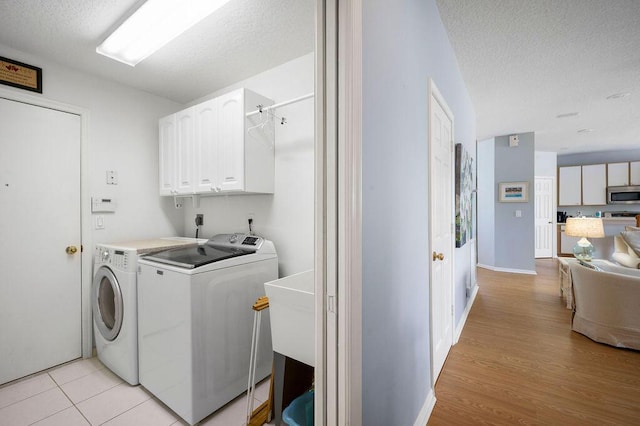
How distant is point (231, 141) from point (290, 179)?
56 centimetres

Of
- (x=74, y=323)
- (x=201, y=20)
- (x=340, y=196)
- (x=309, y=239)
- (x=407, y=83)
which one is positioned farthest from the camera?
(x=74, y=323)

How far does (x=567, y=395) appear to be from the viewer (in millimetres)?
1828

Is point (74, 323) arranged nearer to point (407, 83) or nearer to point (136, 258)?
point (136, 258)

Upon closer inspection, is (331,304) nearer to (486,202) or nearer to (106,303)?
(106,303)

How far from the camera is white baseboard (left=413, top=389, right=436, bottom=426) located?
60.8 inches

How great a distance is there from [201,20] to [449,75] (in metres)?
1.92

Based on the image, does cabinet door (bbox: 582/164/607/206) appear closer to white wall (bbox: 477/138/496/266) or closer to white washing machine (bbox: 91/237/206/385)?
white wall (bbox: 477/138/496/266)

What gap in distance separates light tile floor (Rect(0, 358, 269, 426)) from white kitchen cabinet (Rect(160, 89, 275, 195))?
1531 mm

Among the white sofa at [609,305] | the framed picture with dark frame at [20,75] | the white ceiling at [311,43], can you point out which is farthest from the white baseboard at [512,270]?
the framed picture with dark frame at [20,75]

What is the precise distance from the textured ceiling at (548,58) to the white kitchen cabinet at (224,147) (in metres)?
1.55

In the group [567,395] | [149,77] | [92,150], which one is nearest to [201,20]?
[149,77]

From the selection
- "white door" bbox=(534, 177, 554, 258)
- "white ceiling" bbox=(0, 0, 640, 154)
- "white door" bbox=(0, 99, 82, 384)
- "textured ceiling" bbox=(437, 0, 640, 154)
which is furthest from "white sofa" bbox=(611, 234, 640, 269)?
"white door" bbox=(0, 99, 82, 384)

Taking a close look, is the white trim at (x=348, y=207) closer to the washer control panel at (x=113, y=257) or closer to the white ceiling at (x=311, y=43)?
the white ceiling at (x=311, y=43)

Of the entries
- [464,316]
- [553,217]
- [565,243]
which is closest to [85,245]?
[464,316]
